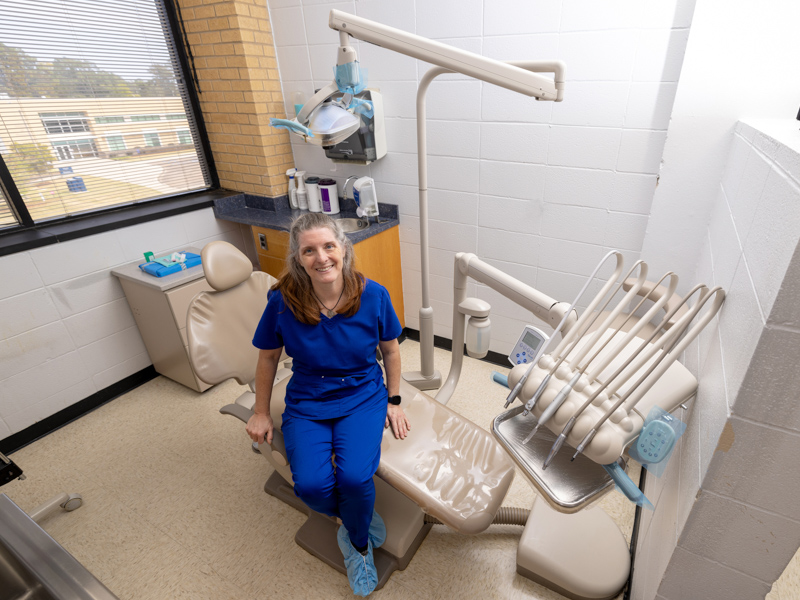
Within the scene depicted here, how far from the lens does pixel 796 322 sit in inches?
27.4

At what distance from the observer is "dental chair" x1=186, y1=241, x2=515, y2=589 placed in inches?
51.9

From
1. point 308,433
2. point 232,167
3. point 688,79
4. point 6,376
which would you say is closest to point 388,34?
point 688,79

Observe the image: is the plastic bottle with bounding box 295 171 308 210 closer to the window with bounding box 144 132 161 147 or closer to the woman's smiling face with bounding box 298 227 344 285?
the window with bounding box 144 132 161 147

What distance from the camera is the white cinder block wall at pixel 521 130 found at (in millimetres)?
1746

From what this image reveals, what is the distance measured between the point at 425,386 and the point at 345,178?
1.42 m

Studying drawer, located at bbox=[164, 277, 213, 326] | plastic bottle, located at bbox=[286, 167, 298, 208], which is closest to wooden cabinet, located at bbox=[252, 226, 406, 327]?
plastic bottle, located at bbox=[286, 167, 298, 208]

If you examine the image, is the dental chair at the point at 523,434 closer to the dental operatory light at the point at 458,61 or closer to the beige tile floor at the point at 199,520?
the beige tile floor at the point at 199,520

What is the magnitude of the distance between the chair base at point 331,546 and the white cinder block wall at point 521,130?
4.57 ft

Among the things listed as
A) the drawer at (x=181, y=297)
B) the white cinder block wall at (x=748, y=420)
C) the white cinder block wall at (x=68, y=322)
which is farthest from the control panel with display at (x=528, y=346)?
the white cinder block wall at (x=68, y=322)

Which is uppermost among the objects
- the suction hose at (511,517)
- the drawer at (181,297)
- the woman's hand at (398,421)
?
the drawer at (181,297)

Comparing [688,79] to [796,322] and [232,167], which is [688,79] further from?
[232,167]

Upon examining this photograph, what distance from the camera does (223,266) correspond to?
165 cm

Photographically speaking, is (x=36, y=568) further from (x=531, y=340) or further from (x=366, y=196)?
(x=366, y=196)

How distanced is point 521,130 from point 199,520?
2290 mm
